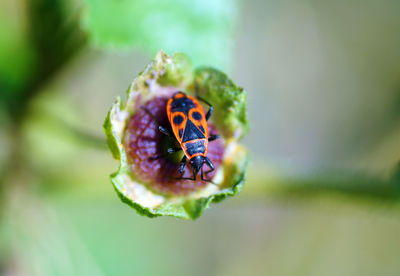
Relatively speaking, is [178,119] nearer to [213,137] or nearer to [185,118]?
[185,118]

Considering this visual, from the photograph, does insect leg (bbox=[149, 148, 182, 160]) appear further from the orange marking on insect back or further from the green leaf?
the green leaf

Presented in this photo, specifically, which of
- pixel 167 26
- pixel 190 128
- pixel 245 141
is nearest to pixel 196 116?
pixel 190 128

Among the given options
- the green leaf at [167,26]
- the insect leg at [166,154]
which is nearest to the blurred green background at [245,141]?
the green leaf at [167,26]

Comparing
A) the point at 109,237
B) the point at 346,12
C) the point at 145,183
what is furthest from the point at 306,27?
the point at 145,183

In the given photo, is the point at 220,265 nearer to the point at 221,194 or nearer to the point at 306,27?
the point at 306,27

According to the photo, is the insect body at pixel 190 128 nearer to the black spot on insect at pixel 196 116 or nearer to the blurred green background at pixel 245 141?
the black spot on insect at pixel 196 116

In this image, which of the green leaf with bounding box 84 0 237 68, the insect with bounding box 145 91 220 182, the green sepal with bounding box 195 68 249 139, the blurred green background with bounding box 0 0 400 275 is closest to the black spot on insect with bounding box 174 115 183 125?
the insect with bounding box 145 91 220 182
